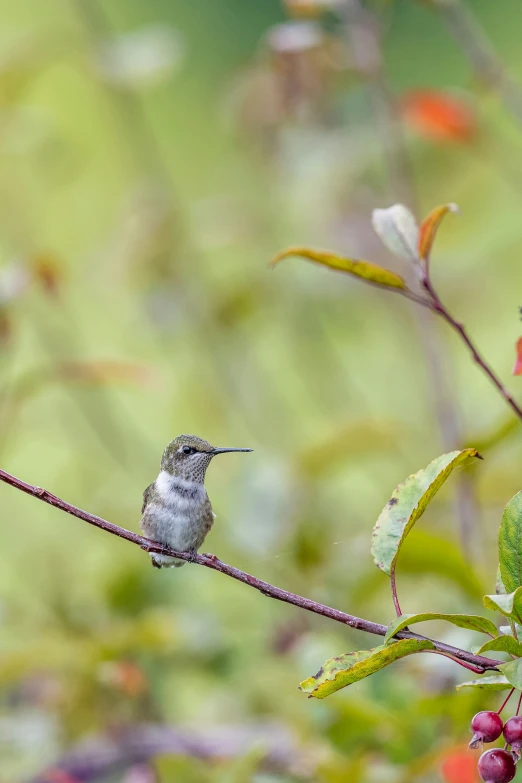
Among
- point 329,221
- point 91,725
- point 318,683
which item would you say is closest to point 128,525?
point 91,725

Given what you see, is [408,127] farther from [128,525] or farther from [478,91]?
[128,525]

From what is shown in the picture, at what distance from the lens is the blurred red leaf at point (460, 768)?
1685 mm

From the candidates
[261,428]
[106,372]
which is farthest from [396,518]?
[261,428]

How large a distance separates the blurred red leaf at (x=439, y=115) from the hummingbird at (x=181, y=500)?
1.54 m

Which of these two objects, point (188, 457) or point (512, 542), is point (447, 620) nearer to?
point (512, 542)

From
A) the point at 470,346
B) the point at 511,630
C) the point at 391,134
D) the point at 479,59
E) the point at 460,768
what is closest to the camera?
the point at 511,630

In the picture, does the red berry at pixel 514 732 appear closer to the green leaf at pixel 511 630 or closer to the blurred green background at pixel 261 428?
the green leaf at pixel 511 630

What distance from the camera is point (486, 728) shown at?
113cm

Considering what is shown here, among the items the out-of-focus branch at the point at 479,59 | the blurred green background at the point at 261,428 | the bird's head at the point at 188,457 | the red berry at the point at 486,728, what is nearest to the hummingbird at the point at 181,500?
the bird's head at the point at 188,457

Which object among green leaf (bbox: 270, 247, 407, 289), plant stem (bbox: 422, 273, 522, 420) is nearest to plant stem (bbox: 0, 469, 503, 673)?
plant stem (bbox: 422, 273, 522, 420)

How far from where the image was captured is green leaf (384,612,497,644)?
3.65 ft

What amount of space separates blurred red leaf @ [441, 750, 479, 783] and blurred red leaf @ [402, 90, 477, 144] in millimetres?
1890

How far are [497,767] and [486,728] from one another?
0.14 ft

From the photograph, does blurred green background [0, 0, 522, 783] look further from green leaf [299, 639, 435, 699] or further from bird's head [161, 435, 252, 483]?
green leaf [299, 639, 435, 699]
